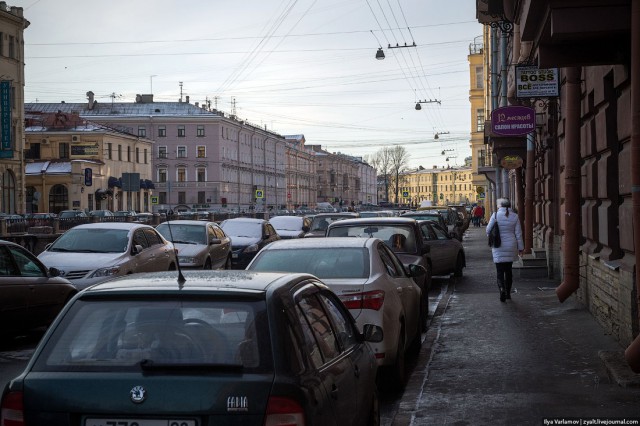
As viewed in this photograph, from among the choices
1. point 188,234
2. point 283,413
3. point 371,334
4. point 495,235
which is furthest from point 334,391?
point 188,234

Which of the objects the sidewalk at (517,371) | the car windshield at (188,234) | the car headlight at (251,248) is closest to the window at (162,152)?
the car headlight at (251,248)

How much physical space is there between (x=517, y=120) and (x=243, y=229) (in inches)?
413

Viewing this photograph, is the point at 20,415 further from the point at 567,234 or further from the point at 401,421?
the point at 567,234

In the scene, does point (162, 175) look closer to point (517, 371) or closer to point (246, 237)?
point (246, 237)

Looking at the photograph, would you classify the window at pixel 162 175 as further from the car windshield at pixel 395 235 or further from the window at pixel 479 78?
the car windshield at pixel 395 235

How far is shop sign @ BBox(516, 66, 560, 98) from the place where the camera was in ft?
54.0

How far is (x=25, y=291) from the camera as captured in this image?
452 inches

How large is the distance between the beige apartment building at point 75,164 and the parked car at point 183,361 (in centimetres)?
6375

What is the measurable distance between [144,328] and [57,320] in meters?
0.48

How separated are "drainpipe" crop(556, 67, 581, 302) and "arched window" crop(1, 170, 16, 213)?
48432mm

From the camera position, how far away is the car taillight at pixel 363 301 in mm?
8359

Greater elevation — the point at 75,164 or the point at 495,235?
the point at 75,164

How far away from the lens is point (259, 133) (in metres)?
113

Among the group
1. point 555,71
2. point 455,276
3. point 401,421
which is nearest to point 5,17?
point 455,276
